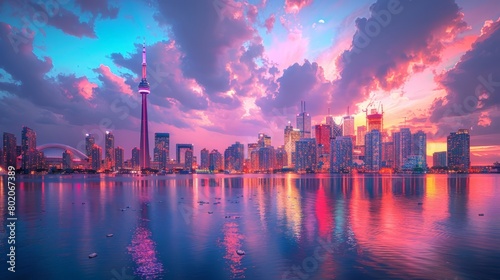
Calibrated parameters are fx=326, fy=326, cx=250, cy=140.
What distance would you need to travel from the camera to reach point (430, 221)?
45.0 metres

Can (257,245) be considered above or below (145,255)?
below

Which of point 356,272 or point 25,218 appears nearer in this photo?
point 356,272

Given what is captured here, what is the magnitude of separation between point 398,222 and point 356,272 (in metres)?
23.1

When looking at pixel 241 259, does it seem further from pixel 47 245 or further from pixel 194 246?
pixel 47 245

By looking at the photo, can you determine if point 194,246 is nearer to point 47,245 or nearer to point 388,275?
point 47,245

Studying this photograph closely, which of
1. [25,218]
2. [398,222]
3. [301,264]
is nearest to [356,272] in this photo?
[301,264]

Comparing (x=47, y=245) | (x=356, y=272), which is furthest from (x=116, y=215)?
(x=356, y=272)

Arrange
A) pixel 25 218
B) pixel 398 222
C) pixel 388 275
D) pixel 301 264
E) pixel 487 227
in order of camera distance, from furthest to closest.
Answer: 1. pixel 25 218
2. pixel 398 222
3. pixel 487 227
4. pixel 301 264
5. pixel 388 275

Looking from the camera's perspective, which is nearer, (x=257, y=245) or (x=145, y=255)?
(x=145, y=255)

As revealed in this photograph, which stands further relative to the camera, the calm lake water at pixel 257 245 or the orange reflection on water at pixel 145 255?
the calm lake water at pixel 257 245

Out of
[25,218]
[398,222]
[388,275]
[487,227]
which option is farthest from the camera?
[25,218]

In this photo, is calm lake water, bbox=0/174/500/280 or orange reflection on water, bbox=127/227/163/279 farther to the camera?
calm lake water, bbox=0/174/500/280

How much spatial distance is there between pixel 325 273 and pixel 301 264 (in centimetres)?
241

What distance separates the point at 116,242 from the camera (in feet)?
109
